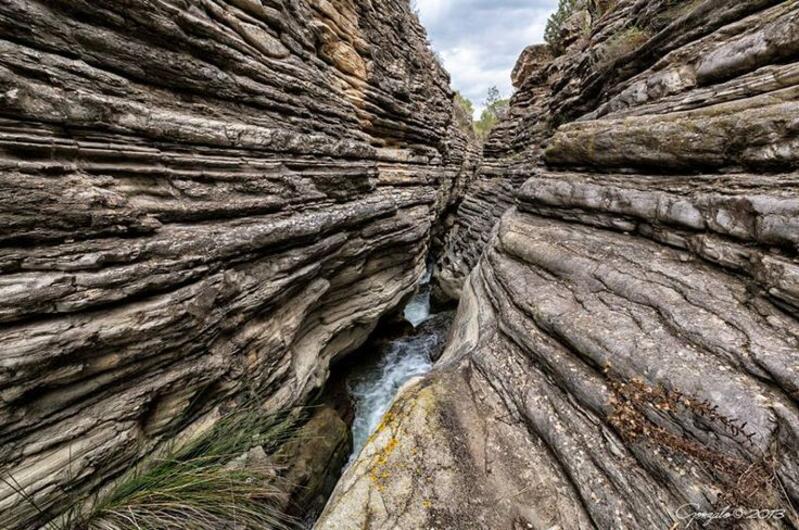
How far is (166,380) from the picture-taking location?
12.1ft

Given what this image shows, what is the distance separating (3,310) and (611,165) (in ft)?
27.0

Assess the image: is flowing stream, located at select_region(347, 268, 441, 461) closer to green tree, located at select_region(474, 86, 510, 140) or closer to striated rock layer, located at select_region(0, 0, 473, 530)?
striated rock layer, located at select_region(0, 0, 473, 530)

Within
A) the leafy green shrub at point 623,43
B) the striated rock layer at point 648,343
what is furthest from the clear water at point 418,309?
the leafy green shrub at point 623,43

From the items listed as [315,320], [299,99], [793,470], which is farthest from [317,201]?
[793,470]

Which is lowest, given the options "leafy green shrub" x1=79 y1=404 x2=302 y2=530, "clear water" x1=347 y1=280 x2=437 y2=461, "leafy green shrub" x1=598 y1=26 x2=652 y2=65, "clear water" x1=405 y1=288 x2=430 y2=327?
"clear water" x1=405 y1=288 x2=430 y2=327

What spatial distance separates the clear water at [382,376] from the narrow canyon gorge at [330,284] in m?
1.56

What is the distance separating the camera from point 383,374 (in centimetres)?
979

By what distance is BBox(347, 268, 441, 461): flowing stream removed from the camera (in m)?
8.09

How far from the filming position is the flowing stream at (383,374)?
809 centimetres

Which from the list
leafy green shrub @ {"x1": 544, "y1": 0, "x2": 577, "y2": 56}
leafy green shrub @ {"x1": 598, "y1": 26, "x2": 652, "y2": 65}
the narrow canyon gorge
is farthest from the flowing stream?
leafy green shrub @ {"x1": 544, "y1": 0, "x2": 577, "y2": 56}

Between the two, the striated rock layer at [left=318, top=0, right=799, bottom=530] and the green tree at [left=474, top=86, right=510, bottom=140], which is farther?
the green tree at [left=474, top=86, right=510, bottom=140]

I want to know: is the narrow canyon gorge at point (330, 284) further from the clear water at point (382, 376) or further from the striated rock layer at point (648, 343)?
the clear water at point (382, 376)

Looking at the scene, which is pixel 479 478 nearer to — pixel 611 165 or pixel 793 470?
pixel 793 470

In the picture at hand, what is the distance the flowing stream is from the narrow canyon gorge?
1646 mm
